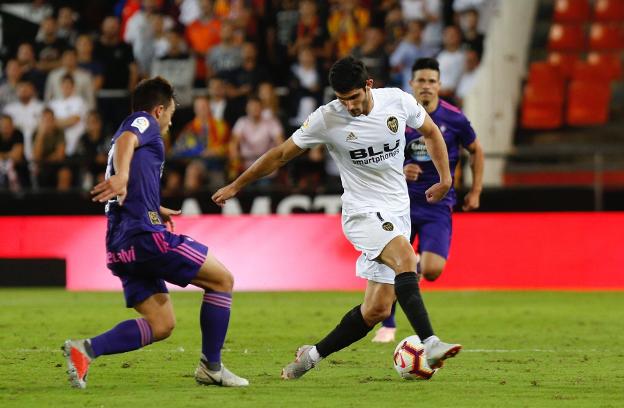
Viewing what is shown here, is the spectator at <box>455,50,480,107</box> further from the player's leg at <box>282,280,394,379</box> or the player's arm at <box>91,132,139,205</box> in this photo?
the player's arm at <box>91,132,139,205</box>

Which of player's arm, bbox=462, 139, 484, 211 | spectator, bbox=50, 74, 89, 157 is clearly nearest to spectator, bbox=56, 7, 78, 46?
spectator, bbox=50, 74, 89, 157

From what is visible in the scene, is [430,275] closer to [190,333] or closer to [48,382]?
[190,333]

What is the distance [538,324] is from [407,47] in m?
7.37

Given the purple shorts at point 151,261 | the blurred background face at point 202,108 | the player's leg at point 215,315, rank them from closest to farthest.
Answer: the purple shorts at point 151,261, the player's leg at point 215,315, the blurred background face at point 202,108

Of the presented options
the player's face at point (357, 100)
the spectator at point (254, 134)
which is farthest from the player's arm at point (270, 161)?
Result: the spectator at point (254, 134)

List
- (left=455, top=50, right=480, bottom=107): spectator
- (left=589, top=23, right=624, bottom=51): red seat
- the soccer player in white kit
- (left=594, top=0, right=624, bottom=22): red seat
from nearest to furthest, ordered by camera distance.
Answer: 1. the soccer player in white kit
2. (left=455, top=50, right=480, bottom=107): spectator
3. (left=589, top=23, right=624, bottom=51): red seat
4. (left=594, top=0, right=624, bottom=22): red seat

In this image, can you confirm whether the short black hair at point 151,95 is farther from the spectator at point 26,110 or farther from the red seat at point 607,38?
the red seat at point 607,38

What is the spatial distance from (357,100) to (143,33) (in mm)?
12617

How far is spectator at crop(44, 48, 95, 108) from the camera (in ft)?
62.3

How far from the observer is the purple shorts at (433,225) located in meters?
10.6

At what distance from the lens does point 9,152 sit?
1836 cm

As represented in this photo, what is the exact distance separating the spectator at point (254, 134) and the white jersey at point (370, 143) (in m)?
9.45

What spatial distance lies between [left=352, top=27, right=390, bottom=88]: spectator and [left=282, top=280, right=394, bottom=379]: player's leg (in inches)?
391

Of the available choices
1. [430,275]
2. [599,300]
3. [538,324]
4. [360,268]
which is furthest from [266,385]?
[599,300]
